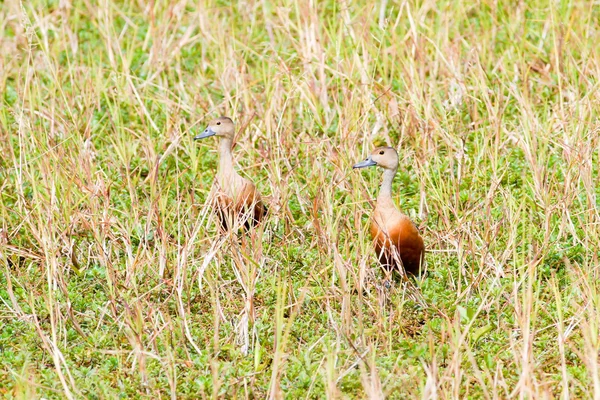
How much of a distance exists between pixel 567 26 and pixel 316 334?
327 centimetres

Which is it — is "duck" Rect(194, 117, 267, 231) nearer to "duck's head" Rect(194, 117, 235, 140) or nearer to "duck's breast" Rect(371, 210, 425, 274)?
"duck's head" Rect(194, 117, 235, 140)

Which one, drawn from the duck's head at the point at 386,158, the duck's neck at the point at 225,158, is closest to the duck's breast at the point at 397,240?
the duck's head at the point at 386,158

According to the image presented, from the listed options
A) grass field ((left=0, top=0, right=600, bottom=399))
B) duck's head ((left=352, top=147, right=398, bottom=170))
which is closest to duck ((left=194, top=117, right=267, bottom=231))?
grass field ((left=0, top=0, right=600, bottom=399))

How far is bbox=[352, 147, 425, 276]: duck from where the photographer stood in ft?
17.8

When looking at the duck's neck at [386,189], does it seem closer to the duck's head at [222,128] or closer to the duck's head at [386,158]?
the duck's head at [386,158]

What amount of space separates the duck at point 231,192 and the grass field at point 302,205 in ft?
0.40

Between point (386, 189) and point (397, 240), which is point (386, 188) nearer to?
point (386, 189)

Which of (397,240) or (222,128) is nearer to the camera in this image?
(397,240)

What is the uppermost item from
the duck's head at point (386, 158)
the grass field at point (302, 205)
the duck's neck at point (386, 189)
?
the duck's head at point (386, 158)

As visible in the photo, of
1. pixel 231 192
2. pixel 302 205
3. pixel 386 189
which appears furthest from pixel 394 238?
pixel 231 192

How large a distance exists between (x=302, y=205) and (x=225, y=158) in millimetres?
491

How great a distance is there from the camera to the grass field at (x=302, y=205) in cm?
482

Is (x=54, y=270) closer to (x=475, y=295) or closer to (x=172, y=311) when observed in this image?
(x=172, y=311)

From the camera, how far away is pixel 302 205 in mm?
6141
